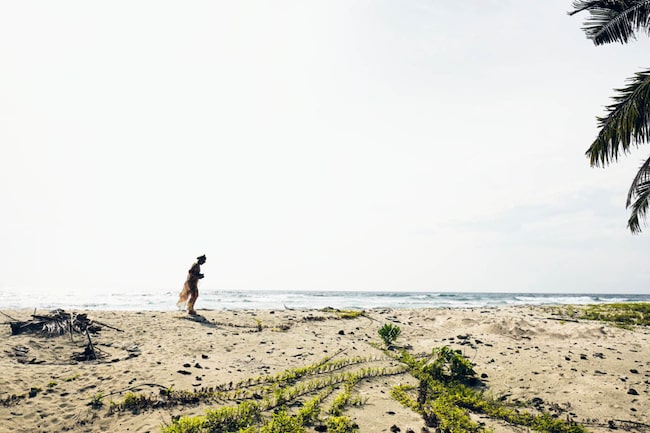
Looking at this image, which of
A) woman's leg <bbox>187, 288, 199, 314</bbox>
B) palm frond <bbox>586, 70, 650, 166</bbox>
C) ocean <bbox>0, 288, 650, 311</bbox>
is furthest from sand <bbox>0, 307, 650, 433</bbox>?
ocean <bbox>0, 288, 650, 311</bbox>

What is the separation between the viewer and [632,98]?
705 cm

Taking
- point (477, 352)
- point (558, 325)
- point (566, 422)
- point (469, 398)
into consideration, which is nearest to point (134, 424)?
point (469, 398)

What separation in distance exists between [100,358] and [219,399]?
4643 mm

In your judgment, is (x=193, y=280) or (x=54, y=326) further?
(x=193, y=280)

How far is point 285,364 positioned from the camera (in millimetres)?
8664

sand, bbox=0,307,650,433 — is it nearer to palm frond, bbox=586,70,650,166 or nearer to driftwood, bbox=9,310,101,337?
driftwood, bbox=9,310,101,337

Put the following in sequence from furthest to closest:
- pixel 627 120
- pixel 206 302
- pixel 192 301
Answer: pixel 206 302, pixel 192 301, pixel 627 120

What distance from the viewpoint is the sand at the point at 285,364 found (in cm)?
551

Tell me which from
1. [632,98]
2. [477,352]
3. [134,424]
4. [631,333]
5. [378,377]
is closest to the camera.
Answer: [134,424]

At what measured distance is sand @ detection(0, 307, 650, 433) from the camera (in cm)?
551

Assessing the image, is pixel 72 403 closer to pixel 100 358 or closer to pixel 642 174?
pixel 100 358

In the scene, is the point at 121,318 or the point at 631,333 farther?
the point at 121,318

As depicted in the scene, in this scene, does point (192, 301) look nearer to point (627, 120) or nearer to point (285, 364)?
point (285, 364)

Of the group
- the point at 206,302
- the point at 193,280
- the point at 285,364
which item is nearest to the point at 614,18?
the point at 285,364
